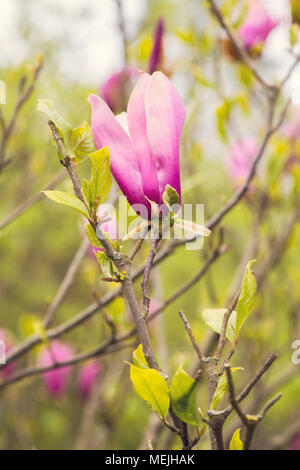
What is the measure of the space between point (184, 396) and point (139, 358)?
45 millimetres

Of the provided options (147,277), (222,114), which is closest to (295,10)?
(222,114)

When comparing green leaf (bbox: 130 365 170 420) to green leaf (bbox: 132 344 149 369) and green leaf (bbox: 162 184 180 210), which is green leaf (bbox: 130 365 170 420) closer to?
green leaf (bbox: 132 344 149 369)

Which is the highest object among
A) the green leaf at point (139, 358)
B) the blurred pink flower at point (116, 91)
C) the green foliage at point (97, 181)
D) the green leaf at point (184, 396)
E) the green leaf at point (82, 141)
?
the blurred pink flower at point (116, 91)

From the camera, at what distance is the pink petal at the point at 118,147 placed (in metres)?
0.38

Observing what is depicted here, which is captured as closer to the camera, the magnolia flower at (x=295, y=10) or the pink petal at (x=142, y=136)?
the pink petal at (x=142, y=136)

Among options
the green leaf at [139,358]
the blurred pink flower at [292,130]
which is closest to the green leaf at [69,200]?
the green leaf at [139,358]

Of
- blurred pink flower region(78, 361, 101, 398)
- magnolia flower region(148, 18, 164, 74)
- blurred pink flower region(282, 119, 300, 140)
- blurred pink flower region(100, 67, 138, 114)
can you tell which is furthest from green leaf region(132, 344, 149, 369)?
blurred pink flower region(78, 361, 101, 398)

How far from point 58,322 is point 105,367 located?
1.14 meters

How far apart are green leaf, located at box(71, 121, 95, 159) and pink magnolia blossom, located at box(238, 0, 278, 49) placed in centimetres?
59

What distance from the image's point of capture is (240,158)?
1.17 meters

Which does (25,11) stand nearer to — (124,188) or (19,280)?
(19,280)

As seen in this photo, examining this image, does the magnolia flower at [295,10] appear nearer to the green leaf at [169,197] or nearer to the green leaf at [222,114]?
the green leaf at [222,114]

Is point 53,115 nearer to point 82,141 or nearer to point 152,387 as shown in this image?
point 82,141

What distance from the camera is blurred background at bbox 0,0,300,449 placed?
36.2 inches
